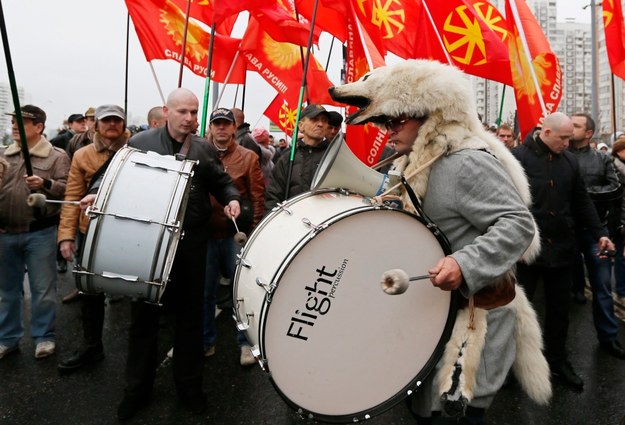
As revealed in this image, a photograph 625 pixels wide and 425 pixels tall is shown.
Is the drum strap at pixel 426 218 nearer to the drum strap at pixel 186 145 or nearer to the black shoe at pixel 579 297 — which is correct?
the drum strap at pixel 186 145

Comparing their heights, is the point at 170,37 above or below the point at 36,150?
above

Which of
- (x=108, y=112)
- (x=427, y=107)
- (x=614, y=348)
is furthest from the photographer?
(x=614, y=348)

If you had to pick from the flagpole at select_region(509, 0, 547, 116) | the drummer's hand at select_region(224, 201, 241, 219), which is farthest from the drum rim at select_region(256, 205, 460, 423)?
the flagpole at select_region(509, 0, 547, 116)

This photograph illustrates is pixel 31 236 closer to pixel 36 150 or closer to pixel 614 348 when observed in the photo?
pixel 36 150

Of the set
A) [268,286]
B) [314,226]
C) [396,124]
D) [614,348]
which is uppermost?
[396,124]

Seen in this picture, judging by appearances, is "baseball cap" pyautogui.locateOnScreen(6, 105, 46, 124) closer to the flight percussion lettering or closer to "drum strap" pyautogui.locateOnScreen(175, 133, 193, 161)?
"drum strap" pyautogui.locateOnScreen(175, 133, 193, 161)

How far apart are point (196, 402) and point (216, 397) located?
0.84ft

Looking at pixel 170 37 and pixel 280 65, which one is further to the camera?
pixel 280 65

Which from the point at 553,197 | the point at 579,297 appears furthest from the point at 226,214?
the point at 579,297

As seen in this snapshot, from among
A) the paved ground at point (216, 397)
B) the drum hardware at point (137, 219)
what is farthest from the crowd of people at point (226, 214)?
the drum hardware at point (137, 219)

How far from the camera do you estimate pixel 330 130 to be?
4.43 meters

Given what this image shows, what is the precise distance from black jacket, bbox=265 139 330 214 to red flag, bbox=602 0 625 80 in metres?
4.10

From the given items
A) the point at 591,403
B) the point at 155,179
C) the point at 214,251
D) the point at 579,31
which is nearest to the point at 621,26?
the point at 591,403

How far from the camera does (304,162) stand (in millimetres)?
4289
